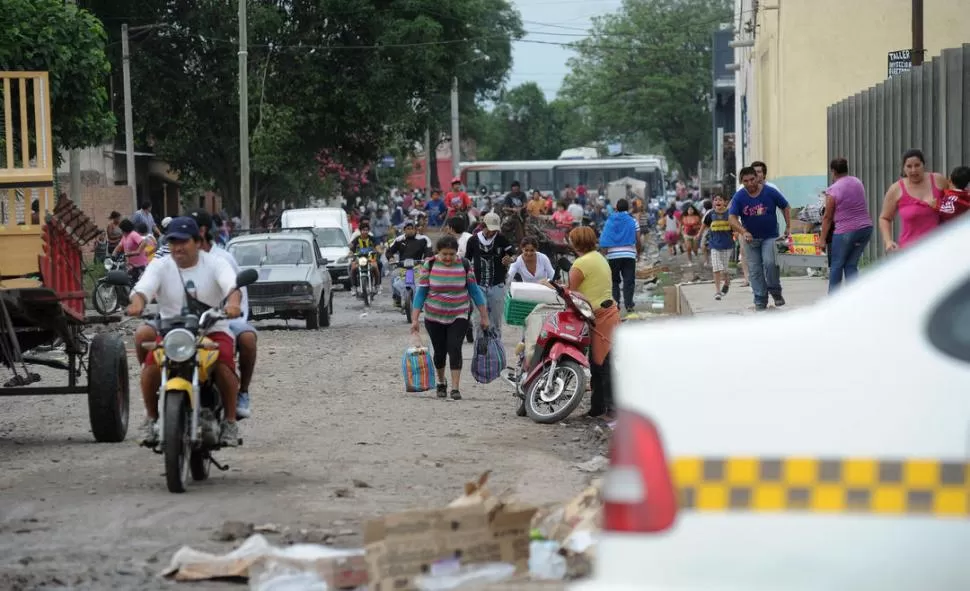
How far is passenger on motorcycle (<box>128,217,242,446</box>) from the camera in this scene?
953 cm

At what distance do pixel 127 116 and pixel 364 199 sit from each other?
33.3m

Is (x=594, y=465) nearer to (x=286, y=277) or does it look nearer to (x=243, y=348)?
(x=243, y=348)

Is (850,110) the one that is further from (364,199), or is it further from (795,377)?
(364,199)

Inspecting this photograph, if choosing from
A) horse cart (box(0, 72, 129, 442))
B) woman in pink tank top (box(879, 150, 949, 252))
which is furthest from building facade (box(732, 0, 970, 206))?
horse cart (box(0, 72, 129, 442))

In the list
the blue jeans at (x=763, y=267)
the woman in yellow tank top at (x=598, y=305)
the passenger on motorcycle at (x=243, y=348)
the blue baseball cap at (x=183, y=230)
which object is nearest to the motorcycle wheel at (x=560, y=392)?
the woman in yellow tank top at (x=598, y=305)

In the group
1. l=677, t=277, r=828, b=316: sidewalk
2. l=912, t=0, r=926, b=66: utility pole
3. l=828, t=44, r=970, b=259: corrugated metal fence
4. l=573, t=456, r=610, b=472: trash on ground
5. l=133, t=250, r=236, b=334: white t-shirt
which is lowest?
l=573, t=456, r=610, b=472: trash on ground

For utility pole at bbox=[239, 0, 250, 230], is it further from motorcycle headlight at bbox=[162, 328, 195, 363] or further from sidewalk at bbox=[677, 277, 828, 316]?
motorcycle headlight at bbox=[162, 328, 195, 363]

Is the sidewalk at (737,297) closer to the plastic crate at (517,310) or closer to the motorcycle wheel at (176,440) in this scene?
the plastic crate at (517,310)

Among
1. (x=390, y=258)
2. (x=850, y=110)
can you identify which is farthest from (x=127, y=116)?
(x=850, y=110)

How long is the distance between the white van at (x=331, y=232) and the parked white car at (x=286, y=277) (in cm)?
1048

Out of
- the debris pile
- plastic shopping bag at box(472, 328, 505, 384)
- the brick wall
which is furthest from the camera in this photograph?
the brick wall

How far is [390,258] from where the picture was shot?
25844 mm

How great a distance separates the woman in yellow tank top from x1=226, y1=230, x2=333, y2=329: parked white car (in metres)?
11.7

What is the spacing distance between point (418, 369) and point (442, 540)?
8637mm
